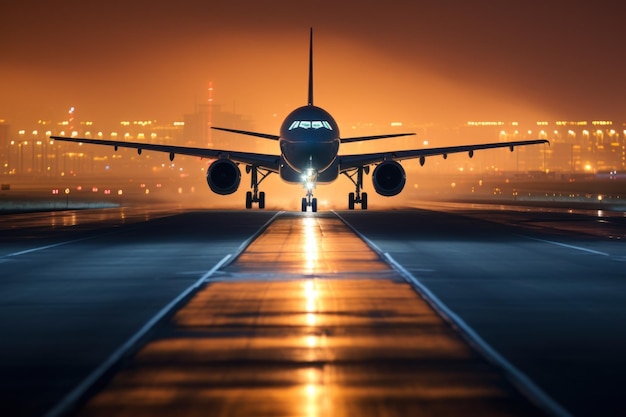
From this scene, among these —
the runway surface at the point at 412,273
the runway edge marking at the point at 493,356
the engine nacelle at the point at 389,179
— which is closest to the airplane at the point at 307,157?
the engine nacelle at the point at 389,179

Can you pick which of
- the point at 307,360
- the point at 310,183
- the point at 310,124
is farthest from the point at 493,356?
the point at 310,183

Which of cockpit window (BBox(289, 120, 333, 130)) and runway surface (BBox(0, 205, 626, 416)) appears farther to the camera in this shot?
cockpit window (BBox(289, 120, 333, 130))

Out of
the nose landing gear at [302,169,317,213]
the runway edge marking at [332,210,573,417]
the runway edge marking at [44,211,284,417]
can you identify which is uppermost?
the nose landing gear at [302,169,317,213]

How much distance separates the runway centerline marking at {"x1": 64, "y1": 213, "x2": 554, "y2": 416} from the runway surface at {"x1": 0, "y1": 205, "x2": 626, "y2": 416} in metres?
0.53

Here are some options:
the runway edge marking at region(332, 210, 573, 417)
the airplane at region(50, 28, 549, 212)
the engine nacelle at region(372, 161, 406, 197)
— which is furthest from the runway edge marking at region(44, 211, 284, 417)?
the engine nacelle at region(372, 161, 406, 197)

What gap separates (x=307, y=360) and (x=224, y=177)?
41333 mm

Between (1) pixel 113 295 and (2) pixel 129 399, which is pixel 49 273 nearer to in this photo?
(1) pixel 113 295

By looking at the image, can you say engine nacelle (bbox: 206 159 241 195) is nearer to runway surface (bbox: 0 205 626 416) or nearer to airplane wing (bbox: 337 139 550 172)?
airplane wing (bbox: 337 139 550 172)

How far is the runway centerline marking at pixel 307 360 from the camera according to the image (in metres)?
8.88

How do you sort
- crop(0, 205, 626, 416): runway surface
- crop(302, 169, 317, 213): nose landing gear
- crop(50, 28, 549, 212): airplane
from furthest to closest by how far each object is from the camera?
crop(302, 169, 317, 213): nose landing gear → crop(50, 28, 549, 212): airplane → crop(0, 205, 626, 416): runway surface

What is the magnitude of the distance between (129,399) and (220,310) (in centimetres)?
635

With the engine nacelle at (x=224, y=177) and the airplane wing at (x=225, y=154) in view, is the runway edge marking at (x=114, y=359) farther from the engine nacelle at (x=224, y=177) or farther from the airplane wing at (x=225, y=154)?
the airplane wing at (x=225, y=154)

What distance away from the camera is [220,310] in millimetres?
15422

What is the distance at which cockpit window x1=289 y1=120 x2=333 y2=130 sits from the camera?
49.7 metres
